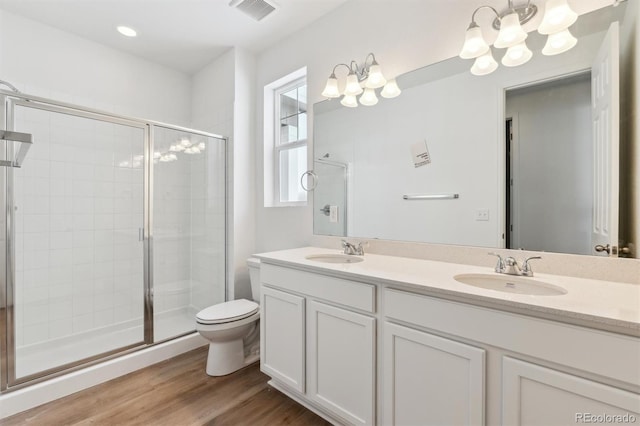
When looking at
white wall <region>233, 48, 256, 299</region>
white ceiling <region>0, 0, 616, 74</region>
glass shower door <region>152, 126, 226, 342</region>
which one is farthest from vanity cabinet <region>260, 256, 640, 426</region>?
white ceiling <region>0, 0, 616, 74</region>

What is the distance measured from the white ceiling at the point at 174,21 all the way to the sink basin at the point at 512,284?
2045 millimetres

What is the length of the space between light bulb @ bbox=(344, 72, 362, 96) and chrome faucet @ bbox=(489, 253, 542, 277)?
53.3 inches

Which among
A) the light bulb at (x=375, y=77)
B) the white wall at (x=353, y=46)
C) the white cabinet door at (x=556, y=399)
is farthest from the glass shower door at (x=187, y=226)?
the white cabinet door at (x=556, y=399)

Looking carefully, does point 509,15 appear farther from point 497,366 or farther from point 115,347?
point 115,347

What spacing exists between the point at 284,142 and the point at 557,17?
2.02 metres

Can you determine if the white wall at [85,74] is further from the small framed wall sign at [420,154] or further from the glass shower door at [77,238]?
the small framed wall sign at [420,154]

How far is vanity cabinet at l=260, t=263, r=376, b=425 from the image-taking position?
1.28 metres

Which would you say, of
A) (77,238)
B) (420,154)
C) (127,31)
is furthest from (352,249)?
(127,31)

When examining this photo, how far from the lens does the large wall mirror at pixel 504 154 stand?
1.16 m

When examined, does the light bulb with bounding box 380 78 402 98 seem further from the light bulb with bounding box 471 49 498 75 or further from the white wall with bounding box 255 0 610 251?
the light bulb with bounding box 471 49 498 75

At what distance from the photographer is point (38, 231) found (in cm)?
223

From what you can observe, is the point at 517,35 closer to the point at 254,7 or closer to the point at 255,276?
the point at 254,7

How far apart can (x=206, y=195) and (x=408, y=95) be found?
207cm

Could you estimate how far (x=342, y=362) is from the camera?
1.37 metres
